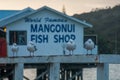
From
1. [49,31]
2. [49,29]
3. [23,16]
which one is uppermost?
[23,16]

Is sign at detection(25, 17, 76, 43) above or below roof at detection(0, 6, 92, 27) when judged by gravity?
below

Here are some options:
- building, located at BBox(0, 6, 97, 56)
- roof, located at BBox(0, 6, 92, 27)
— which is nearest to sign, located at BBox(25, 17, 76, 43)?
building, located at BBox(0, 6, 97, 56)

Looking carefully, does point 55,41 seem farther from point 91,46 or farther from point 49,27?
point 91,46

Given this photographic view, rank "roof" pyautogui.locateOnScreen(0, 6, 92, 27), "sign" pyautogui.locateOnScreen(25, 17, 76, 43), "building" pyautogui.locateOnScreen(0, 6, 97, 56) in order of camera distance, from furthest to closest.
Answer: "sign" pyautogui.locateOnScreen(25, 17, 76, 43), "building" pyautogui.locateOnScreen(0, 6, 97, 56), "roof" pyautogui.locateOnScreen(0, 6, 92, 27)

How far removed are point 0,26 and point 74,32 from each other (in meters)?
4.92

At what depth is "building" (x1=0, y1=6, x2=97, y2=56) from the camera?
46250 millimetres

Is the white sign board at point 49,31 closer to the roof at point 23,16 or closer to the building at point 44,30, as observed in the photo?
the building at point 44,30

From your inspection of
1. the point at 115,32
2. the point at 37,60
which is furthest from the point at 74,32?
the point at 115,32

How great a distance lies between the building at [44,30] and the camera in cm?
4625

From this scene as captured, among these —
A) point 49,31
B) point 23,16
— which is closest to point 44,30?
point 49,31

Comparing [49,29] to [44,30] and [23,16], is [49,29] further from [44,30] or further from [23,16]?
[23,16]

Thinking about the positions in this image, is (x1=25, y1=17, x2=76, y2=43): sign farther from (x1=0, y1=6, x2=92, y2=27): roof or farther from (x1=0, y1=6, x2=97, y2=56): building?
(x1=0, y1=6, x2=92, y2=27): roof

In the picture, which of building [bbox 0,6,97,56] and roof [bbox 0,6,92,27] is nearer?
roof [bbox 0,6,92,27]

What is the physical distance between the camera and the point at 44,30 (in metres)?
46.7
